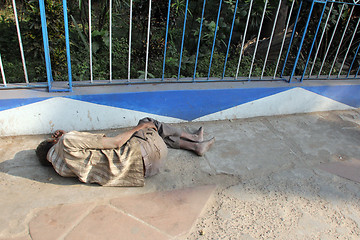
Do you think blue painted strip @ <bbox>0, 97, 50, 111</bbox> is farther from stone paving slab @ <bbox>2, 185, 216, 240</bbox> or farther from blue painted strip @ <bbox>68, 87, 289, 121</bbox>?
stone paving slab @ <bbox>2, 185, 216, 240</bbox>

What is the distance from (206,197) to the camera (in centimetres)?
238

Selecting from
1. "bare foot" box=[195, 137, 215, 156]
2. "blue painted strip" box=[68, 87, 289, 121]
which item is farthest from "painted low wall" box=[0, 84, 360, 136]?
"bare foot" box=[195, 137, 215, 156]

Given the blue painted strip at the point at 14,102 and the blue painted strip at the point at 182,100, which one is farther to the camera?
the blue painted strip at the point at 182,100

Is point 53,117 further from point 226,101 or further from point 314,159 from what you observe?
point 314,159

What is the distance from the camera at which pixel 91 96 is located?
9.71ft

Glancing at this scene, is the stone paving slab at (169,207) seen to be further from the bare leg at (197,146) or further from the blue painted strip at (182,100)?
the blue painted strip at (182,100)

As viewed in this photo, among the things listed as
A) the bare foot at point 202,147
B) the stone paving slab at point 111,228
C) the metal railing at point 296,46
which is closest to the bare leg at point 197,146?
the bare foot at point 202,147

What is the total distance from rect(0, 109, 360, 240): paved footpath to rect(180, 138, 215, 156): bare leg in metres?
0.07

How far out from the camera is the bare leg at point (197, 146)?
2.86m

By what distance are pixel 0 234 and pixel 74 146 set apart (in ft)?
2.35

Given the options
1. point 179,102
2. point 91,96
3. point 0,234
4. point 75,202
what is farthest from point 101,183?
point 179,102

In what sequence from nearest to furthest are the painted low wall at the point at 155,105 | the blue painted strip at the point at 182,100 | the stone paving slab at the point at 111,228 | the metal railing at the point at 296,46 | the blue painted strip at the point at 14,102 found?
the stone paving slab at the point at 111,228 → the blue painted strip at the point at 14,102 → the painted low wall at the point at 155,105 → the blue painted strip at the point at 182,100 → the metal railing at the point at 296,46

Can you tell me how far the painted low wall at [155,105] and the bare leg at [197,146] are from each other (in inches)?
22.1

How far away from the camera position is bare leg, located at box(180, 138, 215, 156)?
286 centimetres
